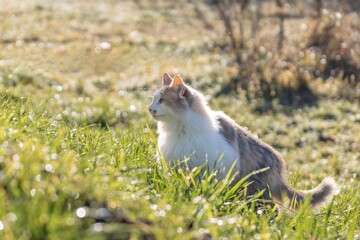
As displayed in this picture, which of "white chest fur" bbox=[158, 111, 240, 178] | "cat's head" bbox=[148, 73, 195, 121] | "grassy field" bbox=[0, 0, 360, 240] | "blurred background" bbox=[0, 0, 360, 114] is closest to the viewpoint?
"grassy field" bbox=[0, 0, 360, 240]

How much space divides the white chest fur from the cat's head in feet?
0.37

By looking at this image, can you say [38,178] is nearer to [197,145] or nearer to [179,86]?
[197,145]

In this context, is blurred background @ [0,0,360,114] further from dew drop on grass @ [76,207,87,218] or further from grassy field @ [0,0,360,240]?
dew drop on grass @ [76,207,87,218]

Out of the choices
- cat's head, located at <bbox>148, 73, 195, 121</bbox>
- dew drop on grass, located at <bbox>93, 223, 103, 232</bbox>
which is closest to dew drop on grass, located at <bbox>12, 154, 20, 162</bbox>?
dew drop on grass, located at <bbox>93, 223, 103, 232</bbox>

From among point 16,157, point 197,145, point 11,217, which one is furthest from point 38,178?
point 197,145

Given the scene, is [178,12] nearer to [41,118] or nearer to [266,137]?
[266,137]

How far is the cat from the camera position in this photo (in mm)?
5223

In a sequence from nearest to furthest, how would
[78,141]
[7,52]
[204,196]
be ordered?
[204,196], [78,141], [7,52]

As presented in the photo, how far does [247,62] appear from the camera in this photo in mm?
12219

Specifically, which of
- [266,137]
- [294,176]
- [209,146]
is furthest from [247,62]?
[209,146]

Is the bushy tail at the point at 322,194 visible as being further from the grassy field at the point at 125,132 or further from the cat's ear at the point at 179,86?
the cat's ear at the point at 179,86

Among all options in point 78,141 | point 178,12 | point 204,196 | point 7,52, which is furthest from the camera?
point 178,12

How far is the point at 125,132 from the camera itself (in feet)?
18.0

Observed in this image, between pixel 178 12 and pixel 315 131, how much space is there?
11300 millimetres
